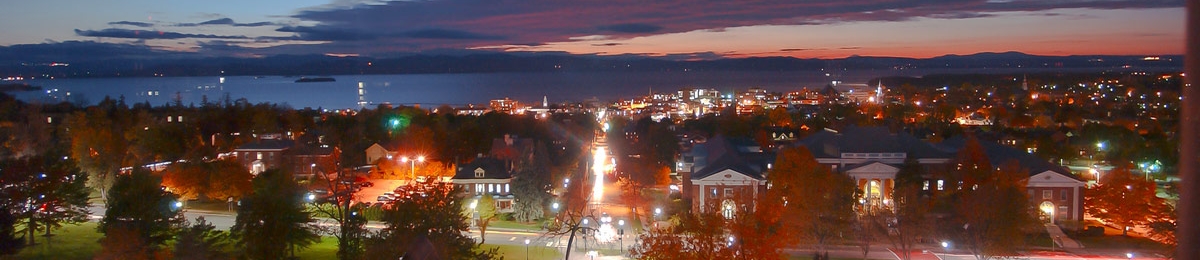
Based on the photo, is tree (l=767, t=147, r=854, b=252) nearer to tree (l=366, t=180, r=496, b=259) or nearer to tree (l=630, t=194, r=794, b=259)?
tree (l=630, t=194, r=794, b=259)

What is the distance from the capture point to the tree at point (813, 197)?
10883mm

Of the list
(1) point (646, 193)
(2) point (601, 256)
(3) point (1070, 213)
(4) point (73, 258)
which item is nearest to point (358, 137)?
(1) point (646, 193)

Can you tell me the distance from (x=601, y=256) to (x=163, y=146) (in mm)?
12817

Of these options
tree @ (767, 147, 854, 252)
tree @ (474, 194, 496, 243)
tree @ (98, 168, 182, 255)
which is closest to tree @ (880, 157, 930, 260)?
tree @ (767, 147, 854, 252)

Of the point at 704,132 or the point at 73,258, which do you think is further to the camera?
the point at 704,132

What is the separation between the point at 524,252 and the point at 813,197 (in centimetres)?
388

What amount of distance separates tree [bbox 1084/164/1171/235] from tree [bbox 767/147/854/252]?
391 centimetres

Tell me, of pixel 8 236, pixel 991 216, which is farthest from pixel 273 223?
pixel 991 216

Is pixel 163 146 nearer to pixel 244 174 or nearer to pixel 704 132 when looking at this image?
pixel 244 174

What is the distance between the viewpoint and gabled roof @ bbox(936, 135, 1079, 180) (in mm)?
13570

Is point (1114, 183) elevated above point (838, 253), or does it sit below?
above

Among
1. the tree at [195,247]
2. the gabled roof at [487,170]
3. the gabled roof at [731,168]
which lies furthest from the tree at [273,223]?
the gabled roof at [731,168]

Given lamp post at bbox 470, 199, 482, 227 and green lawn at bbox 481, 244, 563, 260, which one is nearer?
green lawn at bbox 481, 244, 563, 260

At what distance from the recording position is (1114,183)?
12375 millimetres
